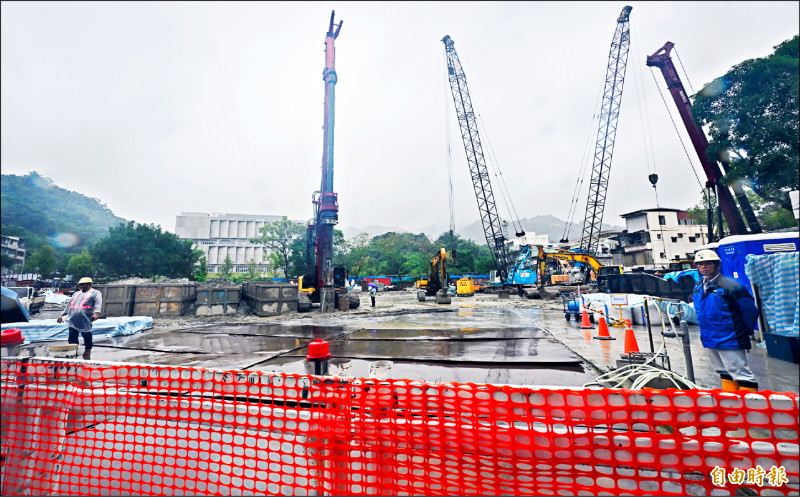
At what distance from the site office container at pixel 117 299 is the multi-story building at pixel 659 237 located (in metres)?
50.0

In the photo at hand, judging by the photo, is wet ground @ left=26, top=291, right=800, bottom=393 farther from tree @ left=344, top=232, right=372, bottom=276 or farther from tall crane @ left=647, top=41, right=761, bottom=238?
tree @ left=344, top=232, right=372, bottom=276

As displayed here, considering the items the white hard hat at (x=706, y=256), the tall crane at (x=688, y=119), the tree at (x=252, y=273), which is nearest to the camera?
the white hard hat at (x=706, y=256)

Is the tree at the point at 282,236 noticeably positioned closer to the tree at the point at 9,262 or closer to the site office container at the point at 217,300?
the site office container at the point at 217,300

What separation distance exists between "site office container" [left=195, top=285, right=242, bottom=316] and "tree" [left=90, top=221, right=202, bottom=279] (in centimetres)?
3114

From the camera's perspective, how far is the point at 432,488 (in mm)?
2000

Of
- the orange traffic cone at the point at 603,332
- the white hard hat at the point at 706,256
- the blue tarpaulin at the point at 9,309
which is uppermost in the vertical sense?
the white hard hat at the point at 706,256

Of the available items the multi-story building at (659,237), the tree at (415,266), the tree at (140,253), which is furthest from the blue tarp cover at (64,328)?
the multi-story building at (659,237)

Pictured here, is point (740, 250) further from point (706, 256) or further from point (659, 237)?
point (659, 237)

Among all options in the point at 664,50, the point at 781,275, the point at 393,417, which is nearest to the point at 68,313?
the point at 393,417

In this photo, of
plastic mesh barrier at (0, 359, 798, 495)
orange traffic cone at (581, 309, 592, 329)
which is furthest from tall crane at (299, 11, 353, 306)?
plastic mesh barrier at (0, 359, 798, 495)

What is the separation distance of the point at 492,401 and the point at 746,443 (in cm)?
139

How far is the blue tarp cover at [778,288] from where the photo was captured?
77.9 inches

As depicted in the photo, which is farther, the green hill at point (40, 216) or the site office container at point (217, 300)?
the site office container at point (217, 300)

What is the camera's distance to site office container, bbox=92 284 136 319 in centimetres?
1146
